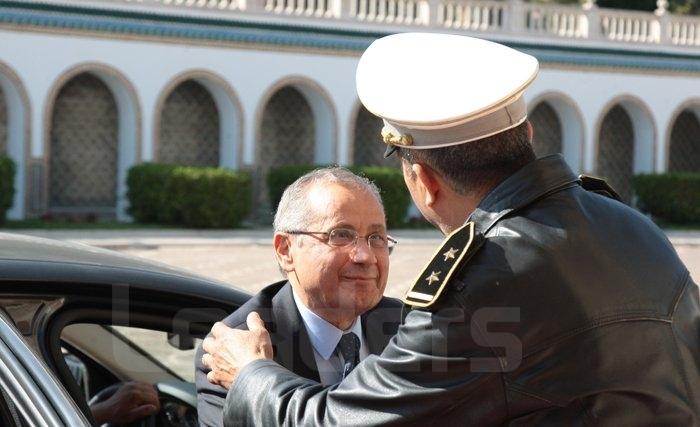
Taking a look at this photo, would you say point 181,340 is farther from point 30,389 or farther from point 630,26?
point 630,26

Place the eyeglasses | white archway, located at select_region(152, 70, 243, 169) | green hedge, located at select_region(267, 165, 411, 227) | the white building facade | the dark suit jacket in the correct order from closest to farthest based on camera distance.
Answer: the dark suit jacket → the eyeglasses → the white building facade → green hedge, located at select_region(267, 165, 411, 227) → white archway, located at select_region(152, 70, 243, 169)

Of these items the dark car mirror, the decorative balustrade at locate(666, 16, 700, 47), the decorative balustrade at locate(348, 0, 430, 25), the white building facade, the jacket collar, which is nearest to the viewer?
the jacket collar

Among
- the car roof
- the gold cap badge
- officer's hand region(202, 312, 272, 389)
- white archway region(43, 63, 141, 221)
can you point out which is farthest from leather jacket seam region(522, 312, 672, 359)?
white archway region(43, 63, 141, 221)

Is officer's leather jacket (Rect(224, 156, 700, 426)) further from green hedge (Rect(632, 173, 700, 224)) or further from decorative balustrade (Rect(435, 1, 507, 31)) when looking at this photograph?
green hedge (Rect(632, 173, 700, 224))

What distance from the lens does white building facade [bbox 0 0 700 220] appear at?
20.7m

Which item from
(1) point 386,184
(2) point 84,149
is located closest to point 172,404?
(1) point 386,184

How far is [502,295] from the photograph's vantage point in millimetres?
2115

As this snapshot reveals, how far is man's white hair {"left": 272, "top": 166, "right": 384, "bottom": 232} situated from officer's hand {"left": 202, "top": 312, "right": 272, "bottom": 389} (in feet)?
1.97

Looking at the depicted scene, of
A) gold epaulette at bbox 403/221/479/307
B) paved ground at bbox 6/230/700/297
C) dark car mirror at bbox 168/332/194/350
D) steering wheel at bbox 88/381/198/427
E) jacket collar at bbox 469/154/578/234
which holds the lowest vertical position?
paved ground at bbox 6/230/700/297

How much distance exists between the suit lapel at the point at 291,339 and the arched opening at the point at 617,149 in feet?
82.8

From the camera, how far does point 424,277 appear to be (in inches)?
84.9

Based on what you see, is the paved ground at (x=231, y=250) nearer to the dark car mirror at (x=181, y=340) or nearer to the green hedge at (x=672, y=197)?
the green hedge at (x=672, y=197)

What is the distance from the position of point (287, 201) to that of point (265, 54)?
20110 mm

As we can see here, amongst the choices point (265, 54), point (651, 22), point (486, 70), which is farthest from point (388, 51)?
point (651, 22)
